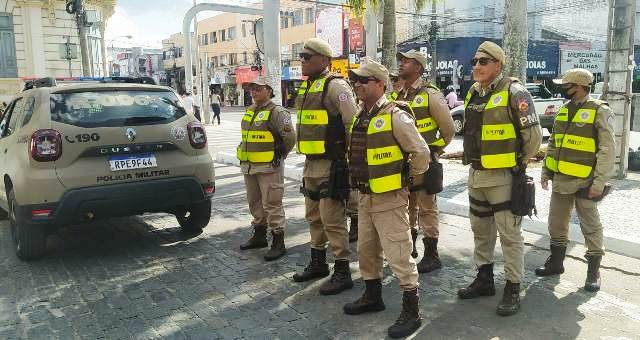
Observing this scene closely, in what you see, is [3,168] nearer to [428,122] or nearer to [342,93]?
[342,93]

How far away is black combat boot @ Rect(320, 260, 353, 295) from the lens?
4.06m

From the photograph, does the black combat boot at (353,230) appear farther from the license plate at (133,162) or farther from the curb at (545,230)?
the license plate at (133,162)

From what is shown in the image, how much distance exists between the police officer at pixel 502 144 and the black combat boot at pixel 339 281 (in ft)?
3.78

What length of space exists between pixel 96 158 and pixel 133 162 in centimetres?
32

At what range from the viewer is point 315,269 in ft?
14.4

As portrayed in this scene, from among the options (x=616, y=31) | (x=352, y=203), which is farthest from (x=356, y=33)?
(x=352, y=203)

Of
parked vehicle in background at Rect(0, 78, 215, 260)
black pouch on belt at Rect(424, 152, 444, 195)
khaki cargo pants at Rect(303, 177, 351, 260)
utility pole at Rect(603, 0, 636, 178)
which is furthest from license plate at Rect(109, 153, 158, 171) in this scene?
utility pole at Rect(603, 0, 636, 178)

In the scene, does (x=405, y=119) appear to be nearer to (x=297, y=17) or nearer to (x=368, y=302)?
(x=368, y=302)

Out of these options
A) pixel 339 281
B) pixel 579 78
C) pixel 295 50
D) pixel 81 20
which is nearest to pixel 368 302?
pixel 339 281

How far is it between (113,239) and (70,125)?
1610 millimetres

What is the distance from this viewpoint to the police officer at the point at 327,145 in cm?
412

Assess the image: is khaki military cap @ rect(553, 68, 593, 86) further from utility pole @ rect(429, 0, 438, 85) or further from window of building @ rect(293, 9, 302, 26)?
window of building @ rect(293, 9, 302, 26)

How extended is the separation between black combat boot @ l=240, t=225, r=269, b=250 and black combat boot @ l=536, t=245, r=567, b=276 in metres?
2.58

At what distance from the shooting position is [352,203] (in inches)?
212
